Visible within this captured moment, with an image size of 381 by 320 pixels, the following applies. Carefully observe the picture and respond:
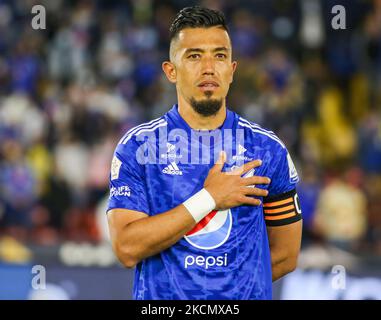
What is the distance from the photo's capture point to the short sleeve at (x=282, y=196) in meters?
4.80

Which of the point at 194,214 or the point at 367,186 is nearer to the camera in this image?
the point at 194,214

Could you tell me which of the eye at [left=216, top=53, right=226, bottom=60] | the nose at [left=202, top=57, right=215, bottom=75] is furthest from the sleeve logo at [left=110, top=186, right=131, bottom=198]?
the eye at [left=216, top=53, right=226, bottom=60]

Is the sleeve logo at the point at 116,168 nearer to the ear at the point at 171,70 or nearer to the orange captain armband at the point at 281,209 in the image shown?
the ear at the point at 171,70

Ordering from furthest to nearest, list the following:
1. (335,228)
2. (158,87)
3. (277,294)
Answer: (158,87) → (335,228) → (277,294)

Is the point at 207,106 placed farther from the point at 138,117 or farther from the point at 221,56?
the point at 138,117

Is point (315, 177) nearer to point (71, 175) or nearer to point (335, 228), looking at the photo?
point (335, 228)

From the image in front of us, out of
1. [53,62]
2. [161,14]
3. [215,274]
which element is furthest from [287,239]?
[161,14]

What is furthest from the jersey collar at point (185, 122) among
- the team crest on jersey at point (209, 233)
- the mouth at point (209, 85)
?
the team crest on jersey at point (209, 233)

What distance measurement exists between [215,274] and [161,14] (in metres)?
12.3

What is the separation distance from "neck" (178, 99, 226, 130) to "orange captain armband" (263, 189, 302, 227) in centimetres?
48

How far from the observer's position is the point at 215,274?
452cm

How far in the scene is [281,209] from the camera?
487cm

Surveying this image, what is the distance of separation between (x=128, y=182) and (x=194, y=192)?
0.34 metres

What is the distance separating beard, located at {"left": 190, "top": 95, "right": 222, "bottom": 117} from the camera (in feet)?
15.4
